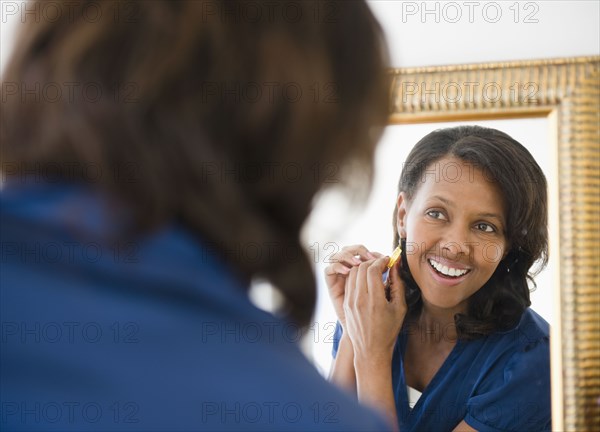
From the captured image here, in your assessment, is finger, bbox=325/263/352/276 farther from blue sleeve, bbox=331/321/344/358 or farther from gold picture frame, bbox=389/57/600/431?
gold picture frame, bbox=389/57/600/431

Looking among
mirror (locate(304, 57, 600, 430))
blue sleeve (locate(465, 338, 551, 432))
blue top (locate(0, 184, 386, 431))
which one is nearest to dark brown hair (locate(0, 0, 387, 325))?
blue top (locate(0, 184, 386, 431))

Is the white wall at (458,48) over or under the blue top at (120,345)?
over

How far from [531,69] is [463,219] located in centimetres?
24

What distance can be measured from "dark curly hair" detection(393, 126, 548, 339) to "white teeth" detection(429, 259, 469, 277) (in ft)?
0.11

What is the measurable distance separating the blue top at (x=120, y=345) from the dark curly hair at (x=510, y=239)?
691 mm

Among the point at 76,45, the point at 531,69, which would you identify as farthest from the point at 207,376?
the point at 531,69

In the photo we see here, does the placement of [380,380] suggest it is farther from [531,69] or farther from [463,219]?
[531,69]

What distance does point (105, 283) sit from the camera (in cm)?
31

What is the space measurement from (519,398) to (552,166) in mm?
305

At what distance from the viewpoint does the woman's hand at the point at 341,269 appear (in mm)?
1018

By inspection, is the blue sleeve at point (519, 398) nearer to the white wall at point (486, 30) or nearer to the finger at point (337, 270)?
the finger at point (337, 270)

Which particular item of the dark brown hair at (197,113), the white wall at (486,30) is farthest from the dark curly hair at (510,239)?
the dark brown hair at (197,113)

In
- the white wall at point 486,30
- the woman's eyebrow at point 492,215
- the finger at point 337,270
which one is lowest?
the finger at point 337,270

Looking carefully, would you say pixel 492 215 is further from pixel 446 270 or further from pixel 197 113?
pixel 197 113
